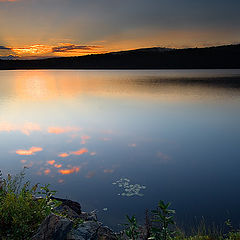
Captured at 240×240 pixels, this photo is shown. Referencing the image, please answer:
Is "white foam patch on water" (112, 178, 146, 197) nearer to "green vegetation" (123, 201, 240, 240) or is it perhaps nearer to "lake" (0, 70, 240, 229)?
"lake" (0, 70, 240, 229)

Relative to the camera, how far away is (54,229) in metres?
5.64

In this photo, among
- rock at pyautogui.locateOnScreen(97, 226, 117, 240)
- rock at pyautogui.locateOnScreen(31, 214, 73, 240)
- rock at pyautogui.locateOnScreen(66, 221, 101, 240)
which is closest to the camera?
rock at pyautogui.locateOnScreen(31, 214, 73, 240)

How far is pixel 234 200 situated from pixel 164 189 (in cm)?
354

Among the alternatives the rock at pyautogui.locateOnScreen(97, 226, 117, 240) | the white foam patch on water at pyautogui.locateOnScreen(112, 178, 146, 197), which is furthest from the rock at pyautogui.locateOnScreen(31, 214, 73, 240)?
the white foam patch on water at pyautogui.locateOnScreen(112, 178, 146, 197)

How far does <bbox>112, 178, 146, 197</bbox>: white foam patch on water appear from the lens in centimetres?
1295

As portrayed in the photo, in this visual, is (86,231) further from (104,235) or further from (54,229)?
(54,229)

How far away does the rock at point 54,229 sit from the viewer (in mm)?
5602

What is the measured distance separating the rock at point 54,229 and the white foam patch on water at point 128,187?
732 centimetres

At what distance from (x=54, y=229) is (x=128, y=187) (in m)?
8.70

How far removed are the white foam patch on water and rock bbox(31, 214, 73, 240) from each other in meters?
7.32

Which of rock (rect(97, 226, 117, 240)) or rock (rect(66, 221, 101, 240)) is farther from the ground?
rock (rect(66, 221, 101, 240))

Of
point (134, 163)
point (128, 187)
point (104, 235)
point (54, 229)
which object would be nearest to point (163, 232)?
point (54, 229)

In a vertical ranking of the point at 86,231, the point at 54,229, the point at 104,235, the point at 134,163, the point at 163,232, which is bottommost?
the point at 134,163

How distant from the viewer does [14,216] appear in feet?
21.1
